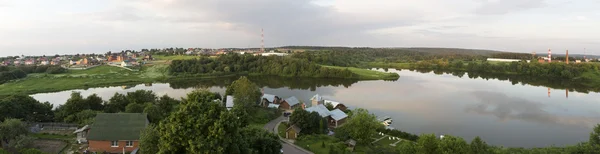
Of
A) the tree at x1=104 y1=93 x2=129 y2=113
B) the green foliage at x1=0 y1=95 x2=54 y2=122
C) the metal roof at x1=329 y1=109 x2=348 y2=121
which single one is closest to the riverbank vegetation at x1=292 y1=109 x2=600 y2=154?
the metal roof at x1=329 y1=109 x2=348 y2=121

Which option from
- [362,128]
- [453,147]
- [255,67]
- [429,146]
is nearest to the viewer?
[453,147]

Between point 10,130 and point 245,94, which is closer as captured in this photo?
point 10,130

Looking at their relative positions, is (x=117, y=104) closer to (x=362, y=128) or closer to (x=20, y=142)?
(x=20, y=142)

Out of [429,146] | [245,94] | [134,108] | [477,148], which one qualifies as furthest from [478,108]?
[134,108]

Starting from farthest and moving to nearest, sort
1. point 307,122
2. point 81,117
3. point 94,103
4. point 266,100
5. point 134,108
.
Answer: point 266,100 → point 94,103 → point 134,108 → point 81,117 → point 307,122

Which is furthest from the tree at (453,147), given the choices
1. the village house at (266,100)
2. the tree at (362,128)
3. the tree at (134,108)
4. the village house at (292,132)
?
the village house at (266,100)

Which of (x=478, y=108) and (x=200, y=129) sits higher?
(x=200, y=129)
